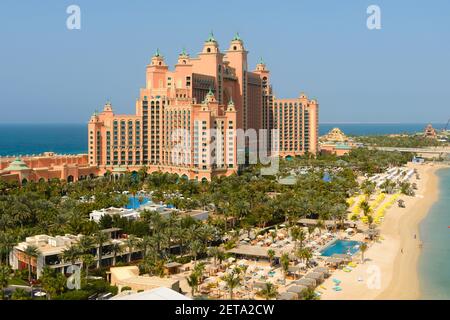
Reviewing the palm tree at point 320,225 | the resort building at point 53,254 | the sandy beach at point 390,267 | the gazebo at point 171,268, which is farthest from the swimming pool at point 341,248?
the resort building at point 53,254

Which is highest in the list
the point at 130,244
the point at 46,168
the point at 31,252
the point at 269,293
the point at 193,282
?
the point at 46,168

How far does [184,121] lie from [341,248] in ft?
159

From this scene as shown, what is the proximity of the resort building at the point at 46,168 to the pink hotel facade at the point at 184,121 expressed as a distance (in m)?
3.70

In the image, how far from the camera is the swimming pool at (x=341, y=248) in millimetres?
47812

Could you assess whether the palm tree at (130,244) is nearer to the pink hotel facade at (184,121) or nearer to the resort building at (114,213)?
the resort building at (114,213)

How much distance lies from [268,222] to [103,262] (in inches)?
875

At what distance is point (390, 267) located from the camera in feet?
141

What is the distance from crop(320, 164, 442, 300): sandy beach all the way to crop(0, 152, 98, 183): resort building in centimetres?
5149

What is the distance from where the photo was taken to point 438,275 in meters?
40.8

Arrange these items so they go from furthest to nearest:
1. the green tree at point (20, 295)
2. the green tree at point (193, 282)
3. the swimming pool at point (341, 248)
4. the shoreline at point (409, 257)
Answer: the swimming pool at point (341, 248) < the shoreline at point (409, 257) < the green tree at point (193, 282) < the green tree at point (20, 295)

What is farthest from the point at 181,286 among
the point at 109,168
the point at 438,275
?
the point at 109,168

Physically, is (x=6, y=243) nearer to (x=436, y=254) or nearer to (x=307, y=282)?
(x=307, y=282)

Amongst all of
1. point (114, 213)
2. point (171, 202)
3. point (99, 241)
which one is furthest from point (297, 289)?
point (171, 202)
